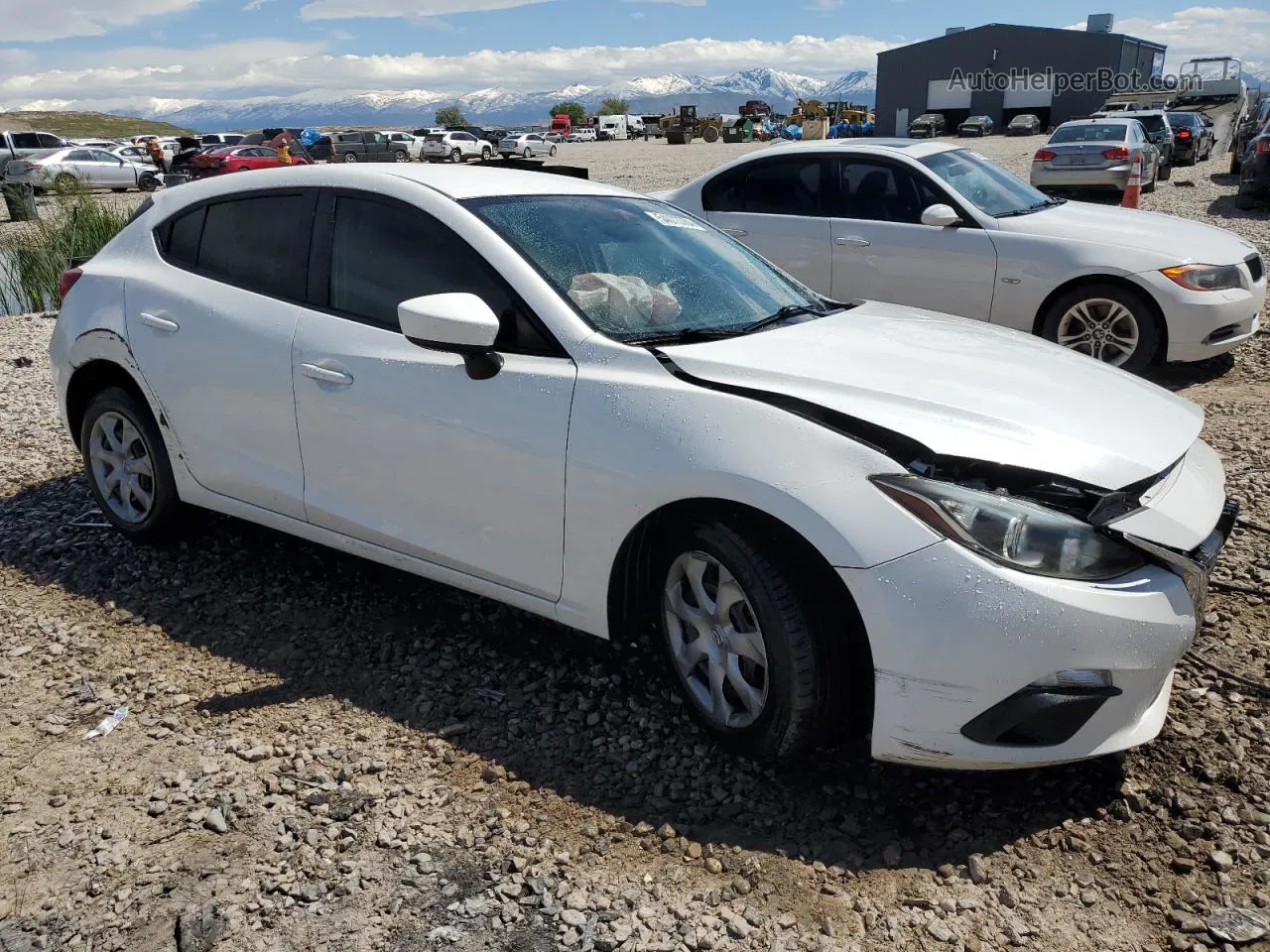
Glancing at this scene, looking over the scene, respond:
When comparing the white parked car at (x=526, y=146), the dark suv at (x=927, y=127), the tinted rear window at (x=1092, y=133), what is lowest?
the tinted rear window at (x=1092, y=133)

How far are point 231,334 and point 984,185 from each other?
5.70m

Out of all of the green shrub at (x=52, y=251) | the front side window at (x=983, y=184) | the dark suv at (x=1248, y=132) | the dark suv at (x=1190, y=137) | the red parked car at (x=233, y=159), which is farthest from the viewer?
the red parked car at (x=233, y=159)

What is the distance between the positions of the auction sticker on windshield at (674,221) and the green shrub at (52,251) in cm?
957

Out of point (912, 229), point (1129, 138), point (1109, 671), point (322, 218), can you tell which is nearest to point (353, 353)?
point (322, 218)

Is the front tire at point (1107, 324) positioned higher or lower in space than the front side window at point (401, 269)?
lower

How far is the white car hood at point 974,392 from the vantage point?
8.74 ft

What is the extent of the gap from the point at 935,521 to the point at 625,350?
1.07 meters

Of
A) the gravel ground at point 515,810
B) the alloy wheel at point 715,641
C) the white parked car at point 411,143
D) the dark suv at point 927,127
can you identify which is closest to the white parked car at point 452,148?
the white parked car at point 411,143

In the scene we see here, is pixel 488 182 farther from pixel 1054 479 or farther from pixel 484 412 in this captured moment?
pixel 1054 479

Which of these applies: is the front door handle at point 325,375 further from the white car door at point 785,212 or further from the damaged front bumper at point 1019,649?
the white car door at point 785,212

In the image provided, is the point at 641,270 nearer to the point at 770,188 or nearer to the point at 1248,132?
the point at 770,188

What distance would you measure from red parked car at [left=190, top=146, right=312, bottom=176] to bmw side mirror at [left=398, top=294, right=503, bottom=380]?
90.6ft

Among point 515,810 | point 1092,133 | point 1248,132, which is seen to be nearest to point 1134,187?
point 1092,133

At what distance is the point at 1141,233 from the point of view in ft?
22.8
